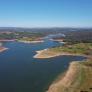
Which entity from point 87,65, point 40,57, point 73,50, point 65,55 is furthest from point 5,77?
point 73,50

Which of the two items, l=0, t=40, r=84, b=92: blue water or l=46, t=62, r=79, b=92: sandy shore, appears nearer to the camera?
l=46, t=62, r=79, b=92: sandy shore

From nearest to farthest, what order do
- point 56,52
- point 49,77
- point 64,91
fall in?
1. point 64,91
2. point 49,77
3. point 56,52

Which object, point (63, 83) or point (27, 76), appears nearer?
point (63, 83)

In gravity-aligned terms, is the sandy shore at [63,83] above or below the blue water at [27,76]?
above

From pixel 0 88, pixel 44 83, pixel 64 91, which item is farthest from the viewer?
pixel 44 83

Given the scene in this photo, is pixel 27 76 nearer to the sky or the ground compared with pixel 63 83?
nearer to the ground

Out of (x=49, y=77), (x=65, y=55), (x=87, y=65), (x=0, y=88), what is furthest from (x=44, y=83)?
(x=65, y=55)

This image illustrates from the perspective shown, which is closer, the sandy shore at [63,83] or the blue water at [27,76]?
the sandy shore at [63,83]

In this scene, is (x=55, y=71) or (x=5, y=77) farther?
(x=55, y=71)

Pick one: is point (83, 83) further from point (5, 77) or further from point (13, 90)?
point (5, 77)

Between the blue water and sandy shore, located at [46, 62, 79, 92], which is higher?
sandy shore, located at [46, 62, 79, 92]
